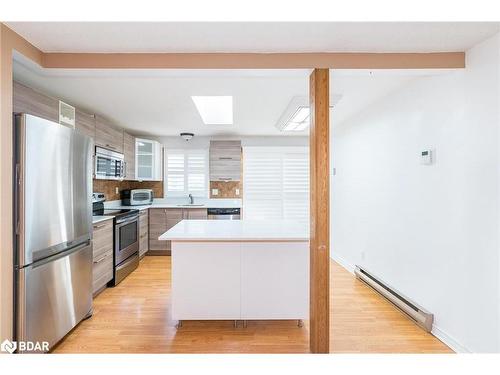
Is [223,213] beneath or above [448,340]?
above

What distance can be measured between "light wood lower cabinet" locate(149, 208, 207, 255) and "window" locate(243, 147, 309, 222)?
1.27 m

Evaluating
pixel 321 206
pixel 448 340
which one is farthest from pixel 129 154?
pixel 448 340

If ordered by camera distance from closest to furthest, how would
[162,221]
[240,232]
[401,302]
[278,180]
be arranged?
[240,232]
[401,302]
[162,221]
[278,180]

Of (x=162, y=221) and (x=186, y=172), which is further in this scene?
(x=186, y=172)

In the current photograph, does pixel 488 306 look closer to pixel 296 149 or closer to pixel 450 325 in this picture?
pixel 450 325

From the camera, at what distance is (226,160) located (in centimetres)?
532

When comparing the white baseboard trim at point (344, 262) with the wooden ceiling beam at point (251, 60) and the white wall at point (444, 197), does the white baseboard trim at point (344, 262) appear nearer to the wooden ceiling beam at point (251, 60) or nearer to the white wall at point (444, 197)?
the white wall at point (444, 197)

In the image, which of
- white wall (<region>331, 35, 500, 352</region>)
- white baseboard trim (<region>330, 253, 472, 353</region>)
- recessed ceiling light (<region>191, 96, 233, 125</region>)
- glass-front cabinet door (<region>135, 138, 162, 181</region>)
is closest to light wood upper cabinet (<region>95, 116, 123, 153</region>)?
glass-front cabinet door (<region>135, 138, 162, 181</region>)

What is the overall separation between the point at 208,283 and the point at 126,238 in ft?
6.61

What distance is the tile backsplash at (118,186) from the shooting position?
4389 millimetres

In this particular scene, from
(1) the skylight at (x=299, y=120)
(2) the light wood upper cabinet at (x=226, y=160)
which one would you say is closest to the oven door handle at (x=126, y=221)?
(2) the light wood upper cabinet at (x=226, y=160)

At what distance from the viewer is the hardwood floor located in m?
2.17

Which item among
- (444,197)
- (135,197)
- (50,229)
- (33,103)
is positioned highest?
(33,103)

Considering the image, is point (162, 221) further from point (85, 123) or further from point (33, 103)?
point (33, 103)
